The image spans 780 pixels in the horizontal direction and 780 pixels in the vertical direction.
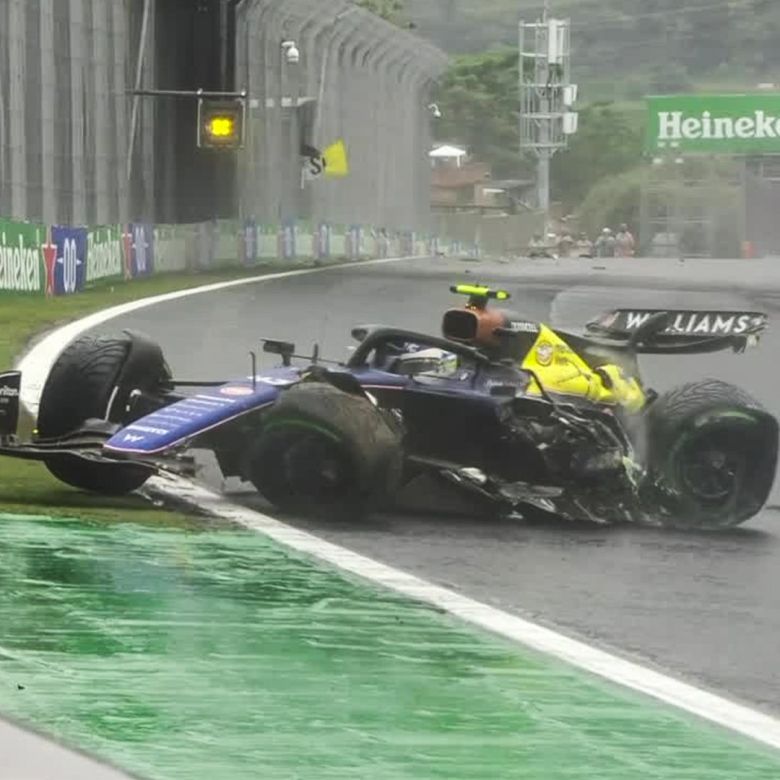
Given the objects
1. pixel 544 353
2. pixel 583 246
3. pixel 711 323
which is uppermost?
pixel 711 323

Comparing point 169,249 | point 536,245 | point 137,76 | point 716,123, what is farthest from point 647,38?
point 169,249

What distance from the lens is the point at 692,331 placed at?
1048cm

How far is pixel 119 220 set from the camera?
4153 centimetres

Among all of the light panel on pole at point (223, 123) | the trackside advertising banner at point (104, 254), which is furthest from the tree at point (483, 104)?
the trackside advertising banner at point (104, 254)

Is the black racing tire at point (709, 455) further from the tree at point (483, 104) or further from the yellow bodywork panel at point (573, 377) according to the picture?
the tree at point (483, 104)

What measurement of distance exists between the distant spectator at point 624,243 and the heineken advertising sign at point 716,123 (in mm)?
15853

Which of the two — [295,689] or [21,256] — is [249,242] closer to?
[21,256]

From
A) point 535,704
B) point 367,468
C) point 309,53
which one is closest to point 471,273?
point 309,53

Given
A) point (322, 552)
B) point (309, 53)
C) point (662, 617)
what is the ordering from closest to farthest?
1. point (662, 617)
2. point (322, 552)
3. point (309, 53)

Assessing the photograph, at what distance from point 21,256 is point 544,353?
56.1 ft

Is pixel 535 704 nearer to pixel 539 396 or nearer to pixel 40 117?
pixel 539 396

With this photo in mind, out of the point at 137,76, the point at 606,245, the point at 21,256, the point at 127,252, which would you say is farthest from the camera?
the point at 606,245

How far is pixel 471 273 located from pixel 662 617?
Answer: 34.4m

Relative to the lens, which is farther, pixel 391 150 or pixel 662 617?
pixel 391 150
